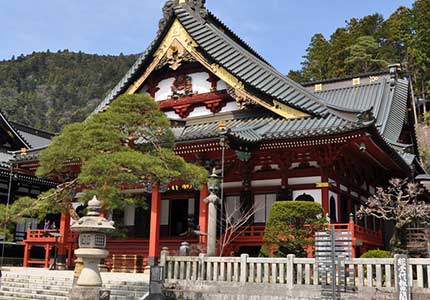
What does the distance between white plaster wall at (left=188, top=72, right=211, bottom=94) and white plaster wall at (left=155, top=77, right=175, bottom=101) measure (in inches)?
46.9

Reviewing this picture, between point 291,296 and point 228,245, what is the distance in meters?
6.60

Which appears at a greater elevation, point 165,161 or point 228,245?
point 165,161

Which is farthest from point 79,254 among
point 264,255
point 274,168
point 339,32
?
point 339,32

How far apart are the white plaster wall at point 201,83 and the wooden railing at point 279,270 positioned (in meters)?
8.74

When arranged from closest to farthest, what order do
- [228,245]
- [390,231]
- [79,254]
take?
[79,254] → [228,245] → [390,231]

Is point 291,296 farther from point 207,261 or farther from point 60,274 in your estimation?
point 60,274

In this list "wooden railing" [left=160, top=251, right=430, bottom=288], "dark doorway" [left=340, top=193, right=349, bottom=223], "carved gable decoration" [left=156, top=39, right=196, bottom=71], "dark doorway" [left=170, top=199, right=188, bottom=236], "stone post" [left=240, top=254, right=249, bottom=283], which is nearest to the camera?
"wooden railing" [left=160, top=251, right=430, bottom=288]

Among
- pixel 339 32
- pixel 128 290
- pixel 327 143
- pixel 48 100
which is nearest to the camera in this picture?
pixel 128 290

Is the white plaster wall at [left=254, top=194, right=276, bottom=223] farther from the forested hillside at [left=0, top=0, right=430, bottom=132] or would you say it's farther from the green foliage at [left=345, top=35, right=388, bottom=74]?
the green foliage at [left=345, top=35, right=388, bottom=74]

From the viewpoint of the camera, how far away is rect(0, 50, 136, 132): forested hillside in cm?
11238

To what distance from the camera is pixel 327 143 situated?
16.2 m

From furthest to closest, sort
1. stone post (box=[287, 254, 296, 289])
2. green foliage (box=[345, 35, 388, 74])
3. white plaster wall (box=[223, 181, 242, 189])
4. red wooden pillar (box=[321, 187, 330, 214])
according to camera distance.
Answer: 1. green foliage (box=[345, 35, 388, 74])
2. white plaster wall (box=[223, 181, 242, 189])
3. red wooden pillar (box=[321, 187, 330, 214])
4. stone post (box=[287, 254, 296, 289])

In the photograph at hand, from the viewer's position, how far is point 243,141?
16609 millimetres

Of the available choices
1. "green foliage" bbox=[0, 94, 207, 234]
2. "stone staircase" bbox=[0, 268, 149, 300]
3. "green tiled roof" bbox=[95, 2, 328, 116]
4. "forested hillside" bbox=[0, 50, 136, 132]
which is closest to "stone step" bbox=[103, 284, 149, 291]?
"stone staircase" bbox=[0, 268, 149, 300]
